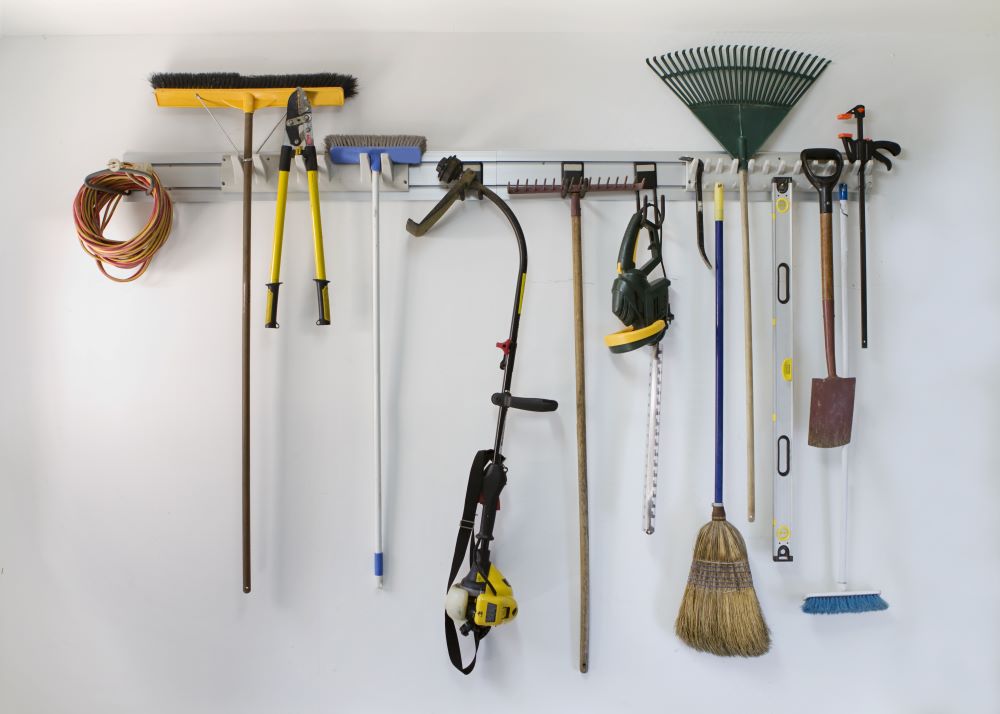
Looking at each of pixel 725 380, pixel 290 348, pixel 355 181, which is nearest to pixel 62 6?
pixel 355 181

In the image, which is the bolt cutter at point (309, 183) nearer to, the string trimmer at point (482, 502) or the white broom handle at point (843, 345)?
the string trimmer at point (482, 502)

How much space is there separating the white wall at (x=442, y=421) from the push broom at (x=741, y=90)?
0.21 ft

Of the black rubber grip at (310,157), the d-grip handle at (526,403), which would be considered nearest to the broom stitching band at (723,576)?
the d-grip handle at (526,403)

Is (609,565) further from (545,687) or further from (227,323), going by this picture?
(227,323)

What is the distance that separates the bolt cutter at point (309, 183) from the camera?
5.28 ft

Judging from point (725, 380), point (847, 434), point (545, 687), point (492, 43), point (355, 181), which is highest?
point (492, 43)

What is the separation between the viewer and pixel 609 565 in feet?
5.69

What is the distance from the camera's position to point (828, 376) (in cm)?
168

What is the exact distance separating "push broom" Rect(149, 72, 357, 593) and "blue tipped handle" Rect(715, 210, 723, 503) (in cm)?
117

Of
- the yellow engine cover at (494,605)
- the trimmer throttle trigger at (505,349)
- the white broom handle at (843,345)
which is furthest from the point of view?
the white broom handle at (843,345)

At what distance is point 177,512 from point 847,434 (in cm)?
196

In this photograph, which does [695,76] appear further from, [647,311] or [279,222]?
[279,222]

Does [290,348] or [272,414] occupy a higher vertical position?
[290,348]

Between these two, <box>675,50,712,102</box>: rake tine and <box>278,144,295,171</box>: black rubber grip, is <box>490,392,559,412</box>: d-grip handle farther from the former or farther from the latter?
<box>675,50,712,102</box>: rake tine
